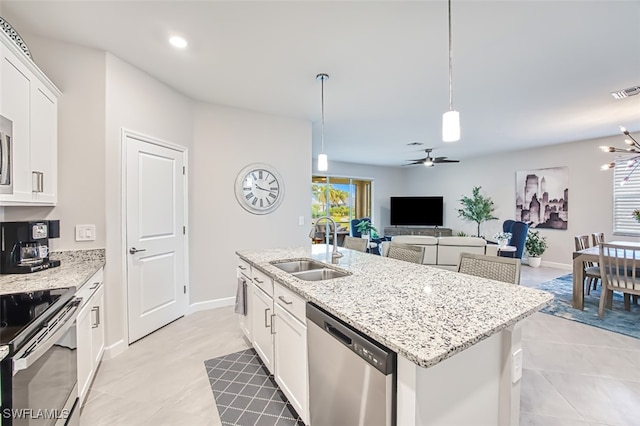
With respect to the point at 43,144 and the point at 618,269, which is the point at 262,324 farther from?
the point at 618,269

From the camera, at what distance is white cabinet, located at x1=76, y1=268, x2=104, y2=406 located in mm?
1773

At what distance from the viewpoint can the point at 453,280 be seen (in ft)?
5.70

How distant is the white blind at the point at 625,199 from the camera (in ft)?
16.4

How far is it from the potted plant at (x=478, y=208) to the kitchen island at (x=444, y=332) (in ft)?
20.3

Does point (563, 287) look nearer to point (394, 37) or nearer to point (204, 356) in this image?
point (394, 37)

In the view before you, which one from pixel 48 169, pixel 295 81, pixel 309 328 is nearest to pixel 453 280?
Result: pixel 309 328

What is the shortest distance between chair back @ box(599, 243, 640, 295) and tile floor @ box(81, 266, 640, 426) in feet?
2.07

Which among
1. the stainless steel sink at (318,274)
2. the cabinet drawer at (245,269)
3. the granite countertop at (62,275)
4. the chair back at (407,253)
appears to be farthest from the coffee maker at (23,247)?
the chair back at (407,253)

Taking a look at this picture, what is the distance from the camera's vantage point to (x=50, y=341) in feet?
Answer: 4.10

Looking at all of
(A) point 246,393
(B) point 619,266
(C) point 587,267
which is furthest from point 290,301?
(C) point 587,267

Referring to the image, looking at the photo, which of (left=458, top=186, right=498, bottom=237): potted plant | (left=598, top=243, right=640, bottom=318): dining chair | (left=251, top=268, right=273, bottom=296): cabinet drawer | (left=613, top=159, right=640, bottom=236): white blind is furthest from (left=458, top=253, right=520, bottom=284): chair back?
(left=458, top=186, right=498, bottom=237): potted plant

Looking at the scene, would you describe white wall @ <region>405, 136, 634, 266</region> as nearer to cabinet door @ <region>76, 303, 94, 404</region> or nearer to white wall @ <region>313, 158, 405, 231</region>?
white wall @ <region>313, 158, 405, 231</region>

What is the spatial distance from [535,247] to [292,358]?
6.69 metres

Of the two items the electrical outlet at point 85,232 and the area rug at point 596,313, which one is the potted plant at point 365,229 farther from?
the electrical outlet at point 85,232
